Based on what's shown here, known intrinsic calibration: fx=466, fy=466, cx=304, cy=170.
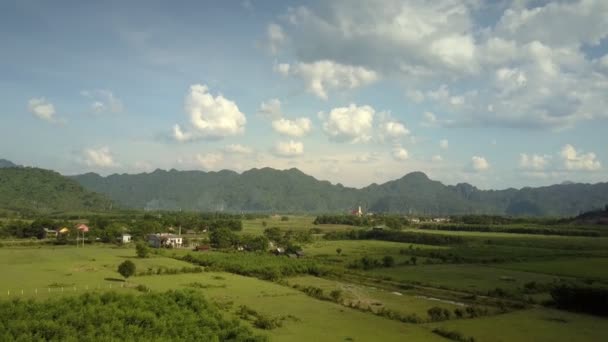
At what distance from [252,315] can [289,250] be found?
37.9 meters

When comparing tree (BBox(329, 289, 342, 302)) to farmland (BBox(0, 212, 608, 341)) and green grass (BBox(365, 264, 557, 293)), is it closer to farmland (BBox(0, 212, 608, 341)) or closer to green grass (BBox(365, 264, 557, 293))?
farmland (BBox(0, 212, 608, 341))

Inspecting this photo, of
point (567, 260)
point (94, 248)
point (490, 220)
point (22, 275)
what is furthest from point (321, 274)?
point (490, 220)

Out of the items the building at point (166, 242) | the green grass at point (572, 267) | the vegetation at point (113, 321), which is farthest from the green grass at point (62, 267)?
the green grass at point (572, 267)

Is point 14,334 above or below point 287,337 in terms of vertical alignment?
above

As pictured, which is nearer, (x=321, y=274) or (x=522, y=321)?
(x=522, y=321)

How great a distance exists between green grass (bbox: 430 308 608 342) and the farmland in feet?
0.24

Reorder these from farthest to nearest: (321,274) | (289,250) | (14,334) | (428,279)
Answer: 1. (289,250)
2. (321,274)
3. (428,279)
4. (14,334)

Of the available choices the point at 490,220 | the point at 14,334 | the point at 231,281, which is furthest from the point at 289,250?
the point at 490,220

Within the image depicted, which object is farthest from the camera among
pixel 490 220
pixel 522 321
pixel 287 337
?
pixel 490 220

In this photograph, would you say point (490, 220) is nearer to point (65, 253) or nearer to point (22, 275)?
point (65, 253)

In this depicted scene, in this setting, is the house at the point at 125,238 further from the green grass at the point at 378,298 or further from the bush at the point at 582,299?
the bush at the point at 582,299

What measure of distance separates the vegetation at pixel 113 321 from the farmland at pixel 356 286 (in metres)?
1.36

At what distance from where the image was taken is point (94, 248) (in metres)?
77.8

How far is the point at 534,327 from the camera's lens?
31.7m
